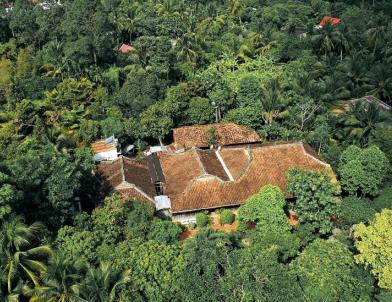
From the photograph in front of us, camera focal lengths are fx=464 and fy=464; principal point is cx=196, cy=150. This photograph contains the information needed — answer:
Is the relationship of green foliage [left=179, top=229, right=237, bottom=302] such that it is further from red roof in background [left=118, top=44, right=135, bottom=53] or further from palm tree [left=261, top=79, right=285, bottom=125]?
red roof in background [left=118, top=44, right=135, bottom=53]

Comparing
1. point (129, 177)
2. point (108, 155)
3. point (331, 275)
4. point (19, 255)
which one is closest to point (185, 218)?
point (129, 177)

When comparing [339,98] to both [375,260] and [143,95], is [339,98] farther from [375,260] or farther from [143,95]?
[375,260]

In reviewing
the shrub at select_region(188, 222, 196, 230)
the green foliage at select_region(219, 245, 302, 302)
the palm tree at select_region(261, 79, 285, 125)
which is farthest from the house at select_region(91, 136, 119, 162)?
the green foliage at select_region(219, 245, 302, 302)

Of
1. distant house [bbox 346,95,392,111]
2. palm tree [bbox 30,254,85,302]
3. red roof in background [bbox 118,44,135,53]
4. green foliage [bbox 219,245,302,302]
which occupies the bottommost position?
distant house [bbox 346,95,392,111]

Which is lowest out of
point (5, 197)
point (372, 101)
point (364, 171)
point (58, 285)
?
point (372, 101)

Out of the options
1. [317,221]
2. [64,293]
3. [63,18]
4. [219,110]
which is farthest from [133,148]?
[63,18]

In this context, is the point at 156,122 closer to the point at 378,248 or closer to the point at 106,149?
the point at 106,149

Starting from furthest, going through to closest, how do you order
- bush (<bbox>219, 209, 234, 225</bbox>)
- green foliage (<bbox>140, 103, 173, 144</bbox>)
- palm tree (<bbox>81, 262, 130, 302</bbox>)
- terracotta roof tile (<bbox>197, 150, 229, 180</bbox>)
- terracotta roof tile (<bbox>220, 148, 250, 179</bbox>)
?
green foliage (<bbox>140, 103, 173, 144</bbox>) → terracotta roof tile (<bbox>220, 148, 250, 179</bbox>) → terracotta roof tile (<bbox>197, 150, 229, 180</bbox>) → bush (<bbox>219, 209, 234, 225</bbox>) → palm tree (<bbox>81, 262, 130, 302</bbox>)
